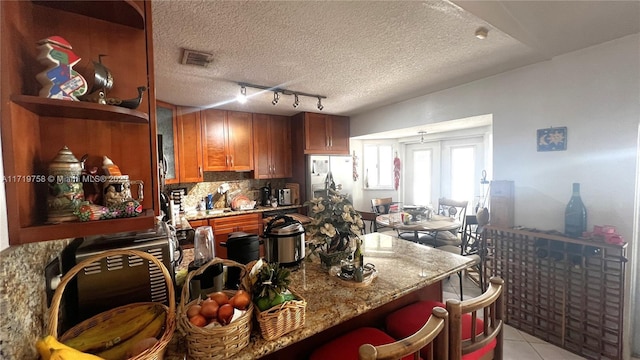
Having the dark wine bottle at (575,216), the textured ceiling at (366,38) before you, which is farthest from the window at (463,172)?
the dark wine bottle at (575,216)

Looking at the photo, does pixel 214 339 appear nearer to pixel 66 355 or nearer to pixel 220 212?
pixel 66 355


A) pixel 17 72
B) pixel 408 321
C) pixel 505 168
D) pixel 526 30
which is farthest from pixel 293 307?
pixel 505 168

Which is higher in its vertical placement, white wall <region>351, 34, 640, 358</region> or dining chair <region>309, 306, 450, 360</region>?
white wall <region>351, 34, 640, 358</region>

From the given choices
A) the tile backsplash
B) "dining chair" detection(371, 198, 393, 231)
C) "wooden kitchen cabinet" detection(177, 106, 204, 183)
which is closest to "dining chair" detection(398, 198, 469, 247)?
"dining chair" detection(371, 198, 393, 231)

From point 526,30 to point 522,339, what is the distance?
7.79 feet

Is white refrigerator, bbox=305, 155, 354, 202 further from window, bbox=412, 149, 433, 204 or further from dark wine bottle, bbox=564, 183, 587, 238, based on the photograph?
dark wine bottle, bbox=564, 183, 587, 238

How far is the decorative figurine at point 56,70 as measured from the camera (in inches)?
27.6

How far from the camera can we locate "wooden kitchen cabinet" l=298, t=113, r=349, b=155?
157 inches

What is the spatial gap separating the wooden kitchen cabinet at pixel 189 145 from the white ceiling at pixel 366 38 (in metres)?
0.81

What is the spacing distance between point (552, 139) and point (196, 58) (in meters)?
2.91

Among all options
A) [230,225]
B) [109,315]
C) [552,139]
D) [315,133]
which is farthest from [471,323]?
[315,133]

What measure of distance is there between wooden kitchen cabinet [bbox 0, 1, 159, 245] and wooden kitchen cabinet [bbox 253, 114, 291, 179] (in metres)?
3.04

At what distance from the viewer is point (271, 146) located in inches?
162

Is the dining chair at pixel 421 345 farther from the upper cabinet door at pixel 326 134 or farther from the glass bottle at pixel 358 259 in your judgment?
the upper cabinet door at pixel 326 134
